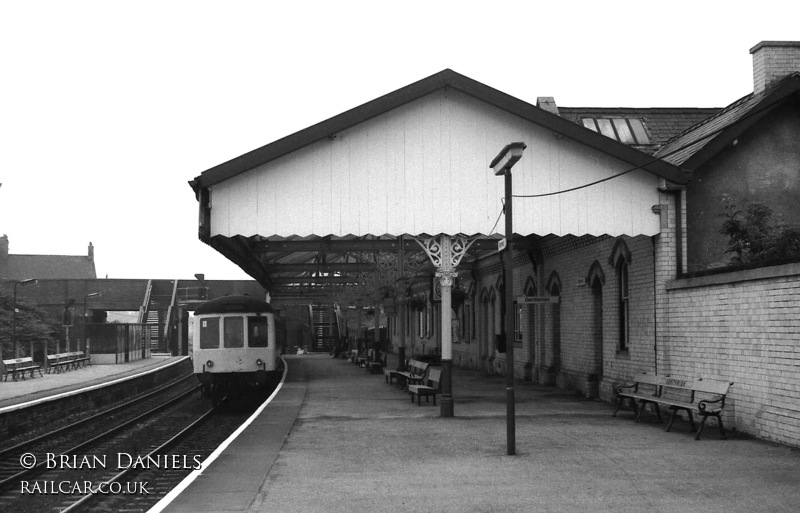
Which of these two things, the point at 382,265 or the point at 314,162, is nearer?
the point at 314,162

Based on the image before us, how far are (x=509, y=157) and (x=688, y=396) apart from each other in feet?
20.3

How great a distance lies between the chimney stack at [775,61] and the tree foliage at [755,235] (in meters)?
3.15

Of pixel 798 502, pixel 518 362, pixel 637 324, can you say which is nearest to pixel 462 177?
pixel 637 324

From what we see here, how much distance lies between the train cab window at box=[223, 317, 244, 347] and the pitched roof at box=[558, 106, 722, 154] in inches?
443

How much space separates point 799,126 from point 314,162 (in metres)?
9.59

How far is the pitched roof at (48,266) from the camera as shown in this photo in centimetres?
9075

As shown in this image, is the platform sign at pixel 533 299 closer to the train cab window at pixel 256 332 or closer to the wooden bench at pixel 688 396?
the wooden bench at pixel 688 396

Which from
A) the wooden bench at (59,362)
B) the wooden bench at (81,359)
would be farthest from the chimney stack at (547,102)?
the wooden bench at (81,359)

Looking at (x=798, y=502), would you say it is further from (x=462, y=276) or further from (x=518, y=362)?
(x=462, y=276)

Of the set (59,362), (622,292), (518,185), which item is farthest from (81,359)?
(518,185)

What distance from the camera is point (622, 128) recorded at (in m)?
24.1

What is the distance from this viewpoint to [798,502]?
8234mm

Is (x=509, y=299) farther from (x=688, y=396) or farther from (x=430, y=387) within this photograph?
(x=430, y=387)

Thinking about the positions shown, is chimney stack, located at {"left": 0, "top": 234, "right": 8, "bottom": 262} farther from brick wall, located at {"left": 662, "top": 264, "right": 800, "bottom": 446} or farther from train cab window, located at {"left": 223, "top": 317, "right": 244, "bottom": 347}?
brick wall, located at {"left": 662, "top": 264, "right": 800, "bottom": 446}
